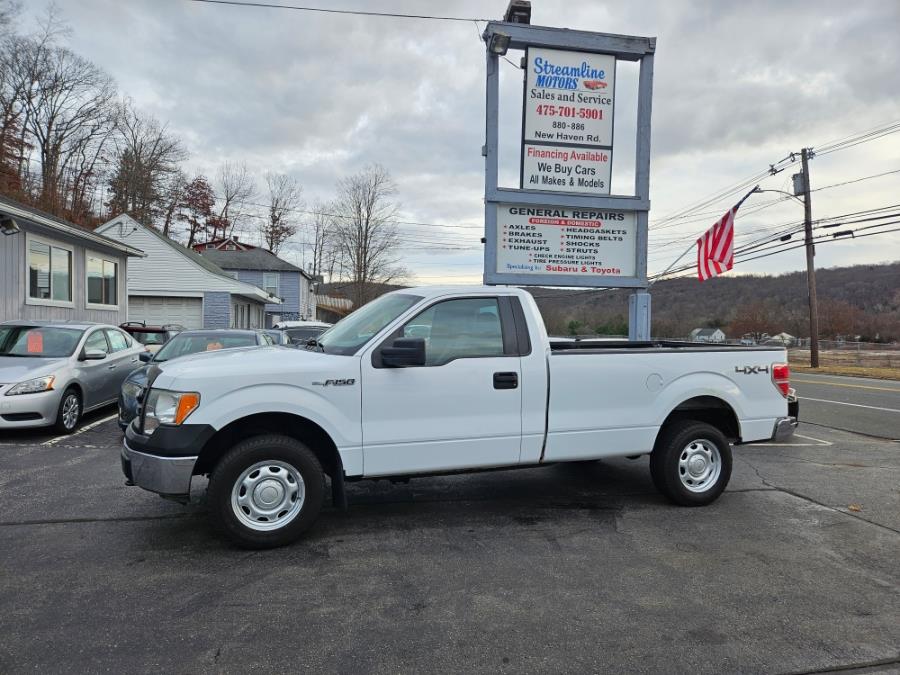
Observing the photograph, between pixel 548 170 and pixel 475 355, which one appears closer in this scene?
pixel 475 355

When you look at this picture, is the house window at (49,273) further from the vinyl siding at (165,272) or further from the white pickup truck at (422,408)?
the vinyl siding at (165,272)

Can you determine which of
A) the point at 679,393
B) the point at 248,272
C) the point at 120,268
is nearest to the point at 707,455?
the point at 679,393

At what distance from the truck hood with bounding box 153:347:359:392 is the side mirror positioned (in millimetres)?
265

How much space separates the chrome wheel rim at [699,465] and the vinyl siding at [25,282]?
13.5 m

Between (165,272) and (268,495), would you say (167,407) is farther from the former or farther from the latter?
(165,272)

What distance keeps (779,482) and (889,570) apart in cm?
238

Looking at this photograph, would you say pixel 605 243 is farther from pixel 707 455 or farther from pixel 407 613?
pixel 407 613

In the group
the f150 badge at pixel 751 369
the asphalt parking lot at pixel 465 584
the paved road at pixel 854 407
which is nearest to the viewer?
the asphalt parking lot at pixel 465 584

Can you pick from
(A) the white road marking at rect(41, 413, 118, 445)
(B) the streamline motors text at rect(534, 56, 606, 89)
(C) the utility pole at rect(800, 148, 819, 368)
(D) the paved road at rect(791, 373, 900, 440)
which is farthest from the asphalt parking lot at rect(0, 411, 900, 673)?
(C) the utility pole at rect(800, 148, 819, 368)

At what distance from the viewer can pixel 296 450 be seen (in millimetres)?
4238

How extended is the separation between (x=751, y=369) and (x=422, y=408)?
3234mm

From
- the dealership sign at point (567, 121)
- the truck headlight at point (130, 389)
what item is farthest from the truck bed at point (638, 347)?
the truck headlight at point (130, 389)

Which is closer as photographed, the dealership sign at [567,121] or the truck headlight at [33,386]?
the truck headlight at [33,386]

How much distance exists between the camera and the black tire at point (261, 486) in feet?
13.4
